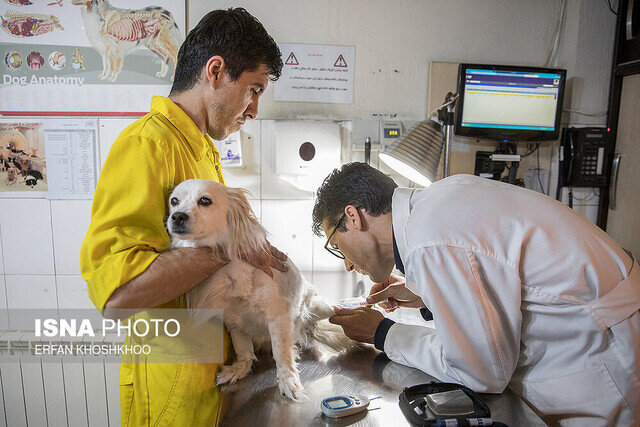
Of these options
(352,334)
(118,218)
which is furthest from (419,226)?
(118,218)

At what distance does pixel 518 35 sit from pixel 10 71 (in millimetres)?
2914

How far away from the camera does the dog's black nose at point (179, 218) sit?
1.07 m

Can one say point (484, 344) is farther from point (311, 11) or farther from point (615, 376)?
point (311, 11)

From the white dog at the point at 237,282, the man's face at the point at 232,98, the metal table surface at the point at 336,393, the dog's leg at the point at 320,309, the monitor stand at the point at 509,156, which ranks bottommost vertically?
the metal table surface at the point at 336,393

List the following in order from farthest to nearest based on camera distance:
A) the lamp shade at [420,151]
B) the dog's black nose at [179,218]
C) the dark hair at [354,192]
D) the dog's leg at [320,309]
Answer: the lamp shade at [420,151] → the dog's leg at [320,309] → the dark hair at [354,192] → the dog's black nose at [179,218]

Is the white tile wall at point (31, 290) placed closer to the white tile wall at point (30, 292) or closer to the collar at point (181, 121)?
the white tile wall at point (30, 292)

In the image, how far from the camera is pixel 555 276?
1024 millimetres

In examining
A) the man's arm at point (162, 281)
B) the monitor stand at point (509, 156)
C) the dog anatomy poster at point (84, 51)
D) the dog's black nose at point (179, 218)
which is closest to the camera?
the man's arm at point (162, 281)

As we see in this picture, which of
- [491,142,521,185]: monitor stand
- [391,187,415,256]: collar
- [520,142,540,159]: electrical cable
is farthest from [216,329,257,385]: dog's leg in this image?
[520,142,540,159]: electrical cable

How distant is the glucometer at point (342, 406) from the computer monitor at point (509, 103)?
5.93ft

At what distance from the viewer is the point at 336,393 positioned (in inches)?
45.3

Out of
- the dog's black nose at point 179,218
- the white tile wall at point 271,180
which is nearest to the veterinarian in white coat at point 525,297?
the dog's black nose at point 179,218

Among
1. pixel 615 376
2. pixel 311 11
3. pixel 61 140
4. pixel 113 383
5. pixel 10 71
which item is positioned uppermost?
pixel 311 11

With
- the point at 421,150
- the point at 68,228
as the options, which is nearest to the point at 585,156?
the point at 421,150
